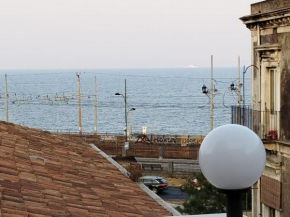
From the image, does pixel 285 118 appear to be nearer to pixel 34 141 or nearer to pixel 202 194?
pixel 34 141

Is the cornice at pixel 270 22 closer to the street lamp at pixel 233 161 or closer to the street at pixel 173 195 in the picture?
the street lamp at pixel 233 161

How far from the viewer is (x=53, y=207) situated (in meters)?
7.68

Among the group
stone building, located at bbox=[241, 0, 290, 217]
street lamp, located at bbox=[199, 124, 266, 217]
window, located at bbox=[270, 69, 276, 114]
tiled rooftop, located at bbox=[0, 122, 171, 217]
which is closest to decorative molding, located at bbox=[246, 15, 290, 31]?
stone building, located at bbox=[241, 0, 290, 217]

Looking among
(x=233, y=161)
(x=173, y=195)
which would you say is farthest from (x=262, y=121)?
(x=173, y=195)

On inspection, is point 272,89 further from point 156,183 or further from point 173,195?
point 156,183

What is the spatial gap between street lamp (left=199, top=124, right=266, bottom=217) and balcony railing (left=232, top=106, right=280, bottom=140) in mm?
13497

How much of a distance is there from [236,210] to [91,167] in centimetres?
841

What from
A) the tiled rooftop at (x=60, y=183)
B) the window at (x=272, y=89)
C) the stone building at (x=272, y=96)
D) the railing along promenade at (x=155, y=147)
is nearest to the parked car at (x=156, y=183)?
the railing along promenade at (x=155, y=147)

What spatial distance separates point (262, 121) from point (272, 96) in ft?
2.37

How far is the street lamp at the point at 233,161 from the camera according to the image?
291cm

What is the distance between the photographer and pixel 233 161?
2.90m

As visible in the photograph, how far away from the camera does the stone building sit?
1586cm

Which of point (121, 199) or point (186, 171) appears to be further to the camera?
point (186, 171)

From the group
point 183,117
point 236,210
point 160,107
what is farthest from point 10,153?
point 160,107
